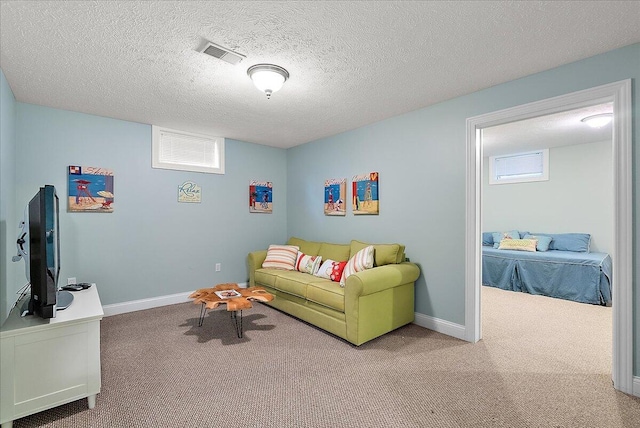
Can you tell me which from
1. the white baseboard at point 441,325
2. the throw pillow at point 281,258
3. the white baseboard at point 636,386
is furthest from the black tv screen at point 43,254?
the white baseboard at point 636,386

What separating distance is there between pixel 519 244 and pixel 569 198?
1250mm

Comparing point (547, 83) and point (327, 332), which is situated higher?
point (547, 83)

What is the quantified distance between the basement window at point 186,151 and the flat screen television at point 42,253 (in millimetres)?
2108

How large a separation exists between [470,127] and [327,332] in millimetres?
2503

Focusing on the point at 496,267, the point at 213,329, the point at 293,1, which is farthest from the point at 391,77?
the point at 496,267

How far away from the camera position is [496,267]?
516 cm

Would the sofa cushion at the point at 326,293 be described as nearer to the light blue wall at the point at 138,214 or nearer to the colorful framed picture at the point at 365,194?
the colorful framed picture at the point at 365,194

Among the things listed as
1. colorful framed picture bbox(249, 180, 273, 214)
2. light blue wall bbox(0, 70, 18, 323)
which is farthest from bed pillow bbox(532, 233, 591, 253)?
light blue wall bbox(0, 70, 18, 323)

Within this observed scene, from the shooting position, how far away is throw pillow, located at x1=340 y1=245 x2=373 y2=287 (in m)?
3.28

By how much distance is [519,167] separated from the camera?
603 centimetres

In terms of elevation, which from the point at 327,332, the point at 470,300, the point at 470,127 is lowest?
the point at 327,332

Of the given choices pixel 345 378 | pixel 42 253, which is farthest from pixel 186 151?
pixel 345 378

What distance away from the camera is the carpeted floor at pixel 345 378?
6.12ft

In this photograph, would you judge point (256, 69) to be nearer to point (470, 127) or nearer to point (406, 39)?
point (406, 39)
